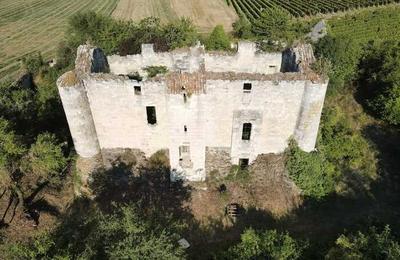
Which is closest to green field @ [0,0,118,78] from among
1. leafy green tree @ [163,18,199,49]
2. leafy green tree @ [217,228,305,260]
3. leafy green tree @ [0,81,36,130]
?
leafy green tree @ [0,81,36,130]

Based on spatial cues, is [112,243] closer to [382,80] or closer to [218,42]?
[382,80]

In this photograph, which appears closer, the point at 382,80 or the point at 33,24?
the point at 382,80

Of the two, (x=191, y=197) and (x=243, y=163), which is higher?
(x=243, y=163)

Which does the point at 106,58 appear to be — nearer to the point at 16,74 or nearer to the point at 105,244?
the point at 105,244

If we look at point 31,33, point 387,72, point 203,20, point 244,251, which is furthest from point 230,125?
point 31,33

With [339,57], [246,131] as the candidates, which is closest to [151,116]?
[246,131]

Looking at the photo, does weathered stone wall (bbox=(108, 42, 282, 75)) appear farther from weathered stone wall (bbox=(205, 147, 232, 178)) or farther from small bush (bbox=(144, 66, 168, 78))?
weathered stone wall (bbox=(205, 147, 232, 178))
